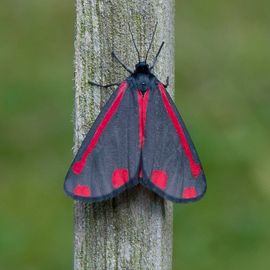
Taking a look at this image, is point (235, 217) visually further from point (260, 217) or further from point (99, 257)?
point (99, 257)

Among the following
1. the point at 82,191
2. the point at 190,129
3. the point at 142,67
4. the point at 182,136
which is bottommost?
the point at 82,191

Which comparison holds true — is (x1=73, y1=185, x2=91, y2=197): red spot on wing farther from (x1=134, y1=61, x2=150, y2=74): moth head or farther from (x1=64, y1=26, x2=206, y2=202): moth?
(x1=134, y1=61, x2=150, y2=74): moth head

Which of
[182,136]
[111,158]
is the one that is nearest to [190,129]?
[182,136]

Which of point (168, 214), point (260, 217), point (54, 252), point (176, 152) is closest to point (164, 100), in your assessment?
point (176, 152)

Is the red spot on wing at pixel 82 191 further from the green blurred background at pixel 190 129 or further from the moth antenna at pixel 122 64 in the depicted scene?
the green blurred background at pixel 190 129

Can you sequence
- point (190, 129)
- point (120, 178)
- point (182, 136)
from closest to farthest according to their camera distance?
1. point (120, 178)
2. point (182, 136)
3. point (190, 129)

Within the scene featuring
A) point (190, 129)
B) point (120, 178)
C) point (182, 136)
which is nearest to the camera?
point (120, 178)

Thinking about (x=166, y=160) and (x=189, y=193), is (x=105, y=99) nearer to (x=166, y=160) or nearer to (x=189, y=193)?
(x=166, y=160)
